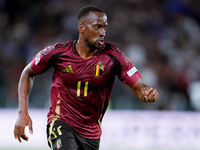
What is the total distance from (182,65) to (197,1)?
3798 mm

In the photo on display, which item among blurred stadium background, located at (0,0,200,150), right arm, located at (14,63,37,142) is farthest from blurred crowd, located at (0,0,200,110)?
right arm, located at (14,63,37,142)

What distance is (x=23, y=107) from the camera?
433cm

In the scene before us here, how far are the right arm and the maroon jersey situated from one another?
182 millimetres

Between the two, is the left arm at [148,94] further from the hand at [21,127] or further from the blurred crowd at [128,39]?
the blurred crowd at [128,39]

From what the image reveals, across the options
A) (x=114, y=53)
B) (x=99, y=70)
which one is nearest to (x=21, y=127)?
(x=99, y=70)

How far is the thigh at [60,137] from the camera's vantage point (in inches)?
159

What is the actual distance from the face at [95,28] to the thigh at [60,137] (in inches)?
43.0

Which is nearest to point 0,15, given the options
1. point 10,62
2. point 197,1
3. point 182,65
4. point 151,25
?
point 10,62

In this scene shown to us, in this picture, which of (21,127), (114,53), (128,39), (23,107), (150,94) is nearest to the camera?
(150,94)

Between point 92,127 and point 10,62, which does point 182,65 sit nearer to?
point 10,62

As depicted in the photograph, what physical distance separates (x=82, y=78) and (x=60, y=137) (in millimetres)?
786

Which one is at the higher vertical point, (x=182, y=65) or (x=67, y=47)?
(x=182, y=65)

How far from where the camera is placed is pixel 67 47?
452 centimetres

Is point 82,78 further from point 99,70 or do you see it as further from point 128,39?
point 128,39
